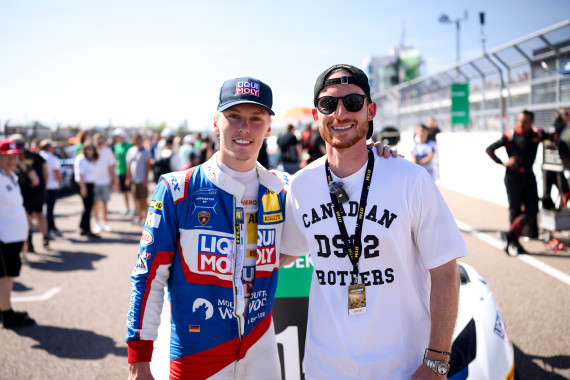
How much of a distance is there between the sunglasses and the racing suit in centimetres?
54

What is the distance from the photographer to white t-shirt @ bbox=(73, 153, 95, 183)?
29.9 ft

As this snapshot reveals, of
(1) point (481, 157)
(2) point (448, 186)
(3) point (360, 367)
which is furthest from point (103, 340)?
(2) point (448, 186)

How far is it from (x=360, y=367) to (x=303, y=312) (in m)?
0.79

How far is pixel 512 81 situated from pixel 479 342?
10660mm

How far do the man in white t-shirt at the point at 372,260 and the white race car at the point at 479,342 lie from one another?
0.60 m

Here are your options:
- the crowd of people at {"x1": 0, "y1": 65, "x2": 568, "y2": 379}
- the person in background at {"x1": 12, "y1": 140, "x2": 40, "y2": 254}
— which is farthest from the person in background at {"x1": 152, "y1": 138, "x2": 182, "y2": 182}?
the crowd of people at {"x1": 0, "y1": 65, "x2": 568, "y2": 379}

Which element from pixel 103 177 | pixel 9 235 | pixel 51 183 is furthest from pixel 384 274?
pixel 51 183

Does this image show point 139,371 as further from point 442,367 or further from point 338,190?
point 442,367

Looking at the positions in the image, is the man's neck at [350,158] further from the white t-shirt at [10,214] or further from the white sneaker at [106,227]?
the white sneaker at [106,227]

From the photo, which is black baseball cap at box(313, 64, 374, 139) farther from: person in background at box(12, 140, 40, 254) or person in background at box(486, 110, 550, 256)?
person in background at box(12, 140, 40, 254)

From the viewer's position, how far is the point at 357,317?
186 cm

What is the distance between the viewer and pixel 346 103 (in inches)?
78.3

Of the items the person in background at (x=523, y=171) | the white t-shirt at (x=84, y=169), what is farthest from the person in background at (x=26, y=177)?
the person in background at (x=523, y=171)

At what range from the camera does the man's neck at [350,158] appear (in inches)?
78.6
